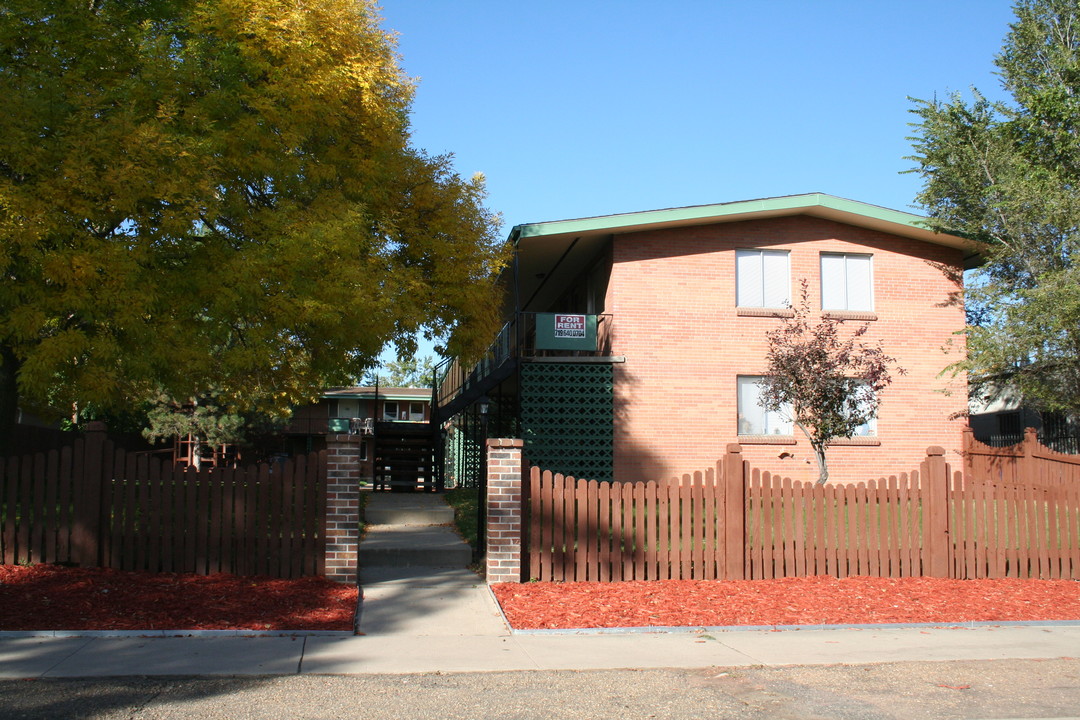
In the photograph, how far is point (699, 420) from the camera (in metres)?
20.4

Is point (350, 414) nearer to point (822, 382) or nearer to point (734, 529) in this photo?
point (822, 382)

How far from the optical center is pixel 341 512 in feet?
34.4

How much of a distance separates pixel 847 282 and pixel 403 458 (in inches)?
462

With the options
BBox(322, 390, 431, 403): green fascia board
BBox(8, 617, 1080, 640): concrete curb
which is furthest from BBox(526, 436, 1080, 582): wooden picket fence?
BBox(322, 390, 431, 403): green fascia board

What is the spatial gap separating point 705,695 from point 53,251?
9683mm

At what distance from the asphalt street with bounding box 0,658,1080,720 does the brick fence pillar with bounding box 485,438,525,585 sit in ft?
10.9

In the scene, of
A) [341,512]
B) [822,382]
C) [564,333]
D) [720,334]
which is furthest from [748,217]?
[341,512]

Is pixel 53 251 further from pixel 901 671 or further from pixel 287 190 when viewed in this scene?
pixel 901 671

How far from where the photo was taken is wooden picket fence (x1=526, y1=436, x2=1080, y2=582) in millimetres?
10859

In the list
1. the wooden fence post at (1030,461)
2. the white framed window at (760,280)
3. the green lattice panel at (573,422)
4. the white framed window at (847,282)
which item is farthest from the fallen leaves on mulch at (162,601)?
the white framed window at (847,282)

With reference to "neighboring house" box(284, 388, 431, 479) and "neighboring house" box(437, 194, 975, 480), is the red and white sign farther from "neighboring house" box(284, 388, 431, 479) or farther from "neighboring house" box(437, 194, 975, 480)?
"neighboring house" box(284, 388, 431, 479)

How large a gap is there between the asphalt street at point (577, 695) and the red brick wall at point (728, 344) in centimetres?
1282

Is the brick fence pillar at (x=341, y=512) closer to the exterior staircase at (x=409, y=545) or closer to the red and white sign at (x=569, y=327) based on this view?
the exterior staircase at (x=409, y=545)

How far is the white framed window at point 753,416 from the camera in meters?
20.7
